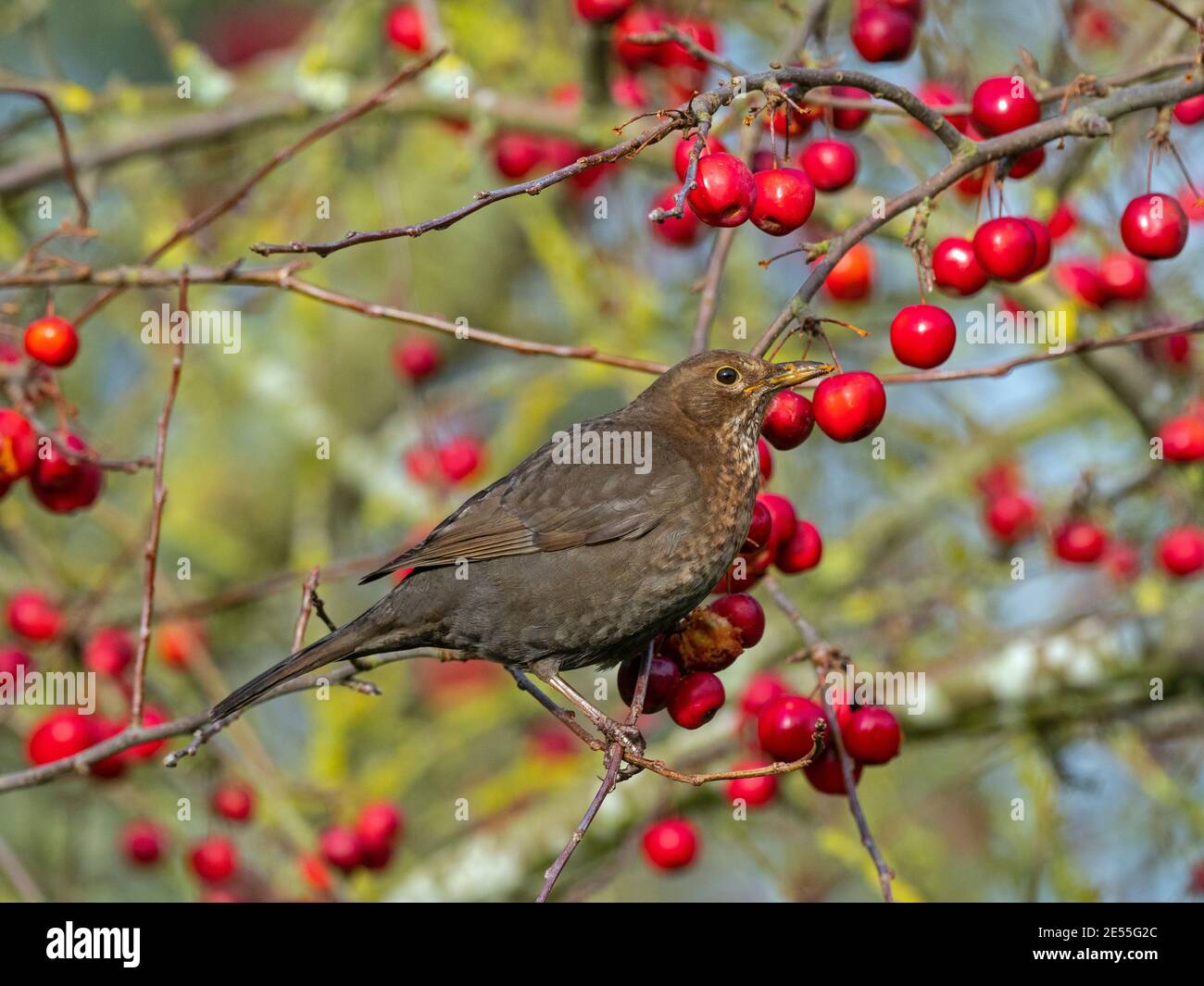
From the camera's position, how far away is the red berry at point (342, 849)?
183 inches

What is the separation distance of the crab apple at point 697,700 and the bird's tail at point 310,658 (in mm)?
803

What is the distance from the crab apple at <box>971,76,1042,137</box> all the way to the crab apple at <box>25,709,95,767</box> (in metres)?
3.06

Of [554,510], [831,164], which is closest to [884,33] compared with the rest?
[831,164]

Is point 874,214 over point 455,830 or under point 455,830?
over

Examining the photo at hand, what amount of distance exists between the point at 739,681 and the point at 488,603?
2071 mm

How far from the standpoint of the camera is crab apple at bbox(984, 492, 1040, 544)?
18.3 feet

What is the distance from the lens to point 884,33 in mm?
3801

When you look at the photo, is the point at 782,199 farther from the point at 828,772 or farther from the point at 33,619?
the point at 33,619

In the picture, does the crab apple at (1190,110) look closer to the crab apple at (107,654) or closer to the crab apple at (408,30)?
the crab apple at (408,30)

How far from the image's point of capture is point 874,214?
277 cm

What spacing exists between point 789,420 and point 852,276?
5.15 ft

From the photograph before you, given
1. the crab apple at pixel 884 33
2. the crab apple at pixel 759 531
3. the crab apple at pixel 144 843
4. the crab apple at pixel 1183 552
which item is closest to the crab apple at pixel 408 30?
the crab apple at pixel 884 33
